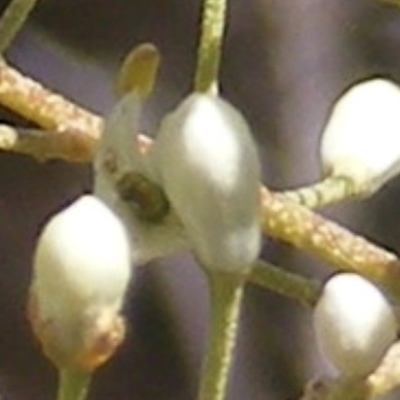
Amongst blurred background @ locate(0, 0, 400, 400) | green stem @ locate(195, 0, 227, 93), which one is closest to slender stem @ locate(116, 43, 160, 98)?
green stem @ locate(195, 0, 227, 93)

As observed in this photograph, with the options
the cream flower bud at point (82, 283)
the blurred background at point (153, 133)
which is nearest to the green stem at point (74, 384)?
the cream flower bud at point (82, 283)

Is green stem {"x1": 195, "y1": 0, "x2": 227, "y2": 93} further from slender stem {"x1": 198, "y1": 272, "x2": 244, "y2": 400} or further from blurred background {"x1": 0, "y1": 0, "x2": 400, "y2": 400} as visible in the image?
blurred background {"x1": 0, "y1": 0, "x2": 400, "y2": 400}

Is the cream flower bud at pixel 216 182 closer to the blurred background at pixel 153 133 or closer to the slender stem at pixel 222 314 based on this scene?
the slender stem at pixel 222 314

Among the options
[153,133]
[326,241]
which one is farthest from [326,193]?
[153,133]

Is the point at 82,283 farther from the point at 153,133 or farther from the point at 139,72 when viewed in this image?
the point at 153,133

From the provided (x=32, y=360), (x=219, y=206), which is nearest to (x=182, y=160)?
(x=219, y=206)

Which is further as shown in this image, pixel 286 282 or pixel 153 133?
pixel 153 133
